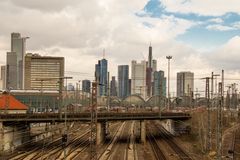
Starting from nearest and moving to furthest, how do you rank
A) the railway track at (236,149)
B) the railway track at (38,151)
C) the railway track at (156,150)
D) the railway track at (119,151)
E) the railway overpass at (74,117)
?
the railway track at (38,151), the railway track at (236,149), the railway track at (119,151), the railway track at (156,150), the railway overpass at (74,117)

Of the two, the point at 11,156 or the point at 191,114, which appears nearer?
the point at 11,156

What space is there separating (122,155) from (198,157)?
1203cm

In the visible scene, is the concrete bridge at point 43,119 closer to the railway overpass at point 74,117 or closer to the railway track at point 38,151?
the railway overpass at point 74,117

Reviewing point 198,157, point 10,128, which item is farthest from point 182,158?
point 10,128

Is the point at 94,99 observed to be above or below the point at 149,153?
above

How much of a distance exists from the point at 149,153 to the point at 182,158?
8107mm

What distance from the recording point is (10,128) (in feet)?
228

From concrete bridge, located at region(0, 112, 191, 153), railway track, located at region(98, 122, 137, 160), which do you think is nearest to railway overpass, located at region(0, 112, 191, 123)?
concrete bridge, located at region(0, 112, 191, 153)

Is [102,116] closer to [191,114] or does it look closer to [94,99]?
[191,114]

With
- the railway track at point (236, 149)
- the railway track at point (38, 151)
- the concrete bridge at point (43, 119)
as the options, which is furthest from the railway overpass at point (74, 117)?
the railway track at point (236, 149)

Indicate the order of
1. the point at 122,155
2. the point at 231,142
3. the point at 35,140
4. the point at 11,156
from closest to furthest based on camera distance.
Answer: the point at 11,156 < the point at 122,155 < the point at 231,142 < the point at 35,140

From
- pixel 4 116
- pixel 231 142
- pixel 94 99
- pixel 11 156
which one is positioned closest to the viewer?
pixel 94 99

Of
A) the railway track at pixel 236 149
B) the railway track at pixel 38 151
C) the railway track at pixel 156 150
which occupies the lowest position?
the railway track at pixel 156 150

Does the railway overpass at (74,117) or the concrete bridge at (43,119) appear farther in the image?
the railway overpass at (74,117)
